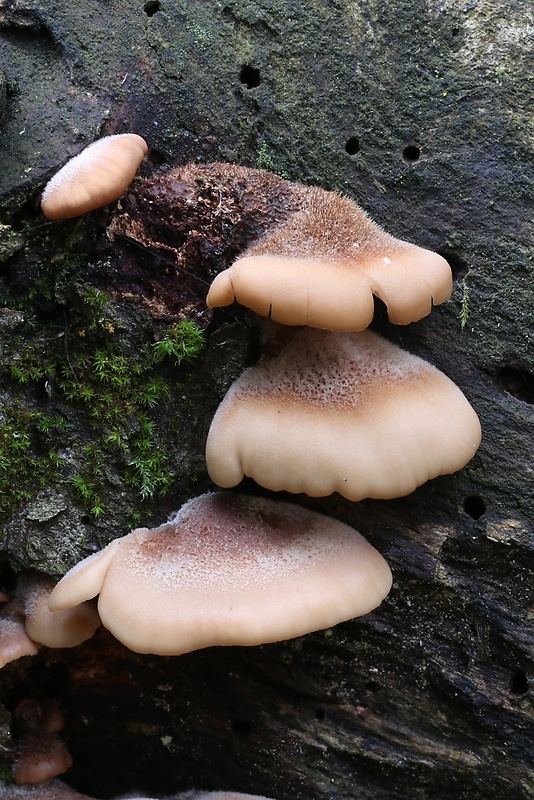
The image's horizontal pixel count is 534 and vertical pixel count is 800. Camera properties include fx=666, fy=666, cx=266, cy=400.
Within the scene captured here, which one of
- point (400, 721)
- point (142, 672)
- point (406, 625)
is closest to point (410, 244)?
point (406, 625)

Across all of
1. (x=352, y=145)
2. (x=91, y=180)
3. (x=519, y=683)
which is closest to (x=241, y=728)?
(x=519, y=683)

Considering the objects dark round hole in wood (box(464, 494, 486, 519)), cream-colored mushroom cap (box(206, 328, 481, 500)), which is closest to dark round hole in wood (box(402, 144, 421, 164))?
cream-colored mushroom cap (box(206, 328, 481, 500))

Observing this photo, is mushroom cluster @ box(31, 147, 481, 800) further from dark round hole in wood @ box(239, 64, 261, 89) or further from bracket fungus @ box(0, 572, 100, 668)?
dark round hole in wood @ box(239, 64, 261, 89)

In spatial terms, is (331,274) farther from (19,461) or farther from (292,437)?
(19,461)

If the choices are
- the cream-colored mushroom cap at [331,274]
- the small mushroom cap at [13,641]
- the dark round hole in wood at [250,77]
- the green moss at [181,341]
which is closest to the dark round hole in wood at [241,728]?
the small mushroom cap at [13,641]

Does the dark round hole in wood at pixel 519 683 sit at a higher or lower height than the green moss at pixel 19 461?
lower

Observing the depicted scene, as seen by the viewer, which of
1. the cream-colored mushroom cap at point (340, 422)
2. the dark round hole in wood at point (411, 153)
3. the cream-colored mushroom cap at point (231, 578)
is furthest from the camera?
the dark round hole in wood at point (411, 153)

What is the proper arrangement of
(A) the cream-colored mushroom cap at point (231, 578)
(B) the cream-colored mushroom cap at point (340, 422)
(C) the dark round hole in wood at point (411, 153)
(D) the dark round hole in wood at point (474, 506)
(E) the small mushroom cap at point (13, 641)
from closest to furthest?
(A) the cream-colored mushroom cap at point (231, 578) < (B) the cream-colored mushroom cap at point (340, 422) < (E) the small mushroom cap at point (13, 641) < (D) the dark round hole in wood at point (474, 506) < (C) the dark round hole in wood at point (411, 153)

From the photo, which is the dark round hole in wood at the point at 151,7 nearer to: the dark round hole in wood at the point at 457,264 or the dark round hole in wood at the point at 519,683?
the dark round hole in wood at the point at 457,264
